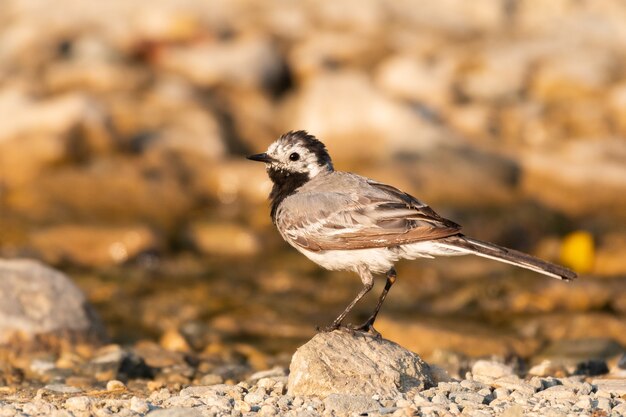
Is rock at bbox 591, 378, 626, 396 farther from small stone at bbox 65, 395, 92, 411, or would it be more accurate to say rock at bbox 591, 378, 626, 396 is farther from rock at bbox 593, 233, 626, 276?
rock at bbox 593, 233, 626, 276

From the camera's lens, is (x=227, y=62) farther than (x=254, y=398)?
Yes

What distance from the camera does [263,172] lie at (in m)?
18.7

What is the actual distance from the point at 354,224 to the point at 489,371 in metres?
1.98

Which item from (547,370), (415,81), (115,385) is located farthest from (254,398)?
(415,81)

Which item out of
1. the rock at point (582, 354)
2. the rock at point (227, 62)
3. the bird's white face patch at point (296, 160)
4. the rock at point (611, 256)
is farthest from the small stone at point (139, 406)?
the rock at point (227, 62)

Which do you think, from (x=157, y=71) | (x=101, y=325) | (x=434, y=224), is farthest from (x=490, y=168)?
(x=434, y=224)

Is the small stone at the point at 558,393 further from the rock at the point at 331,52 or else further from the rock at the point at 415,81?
the rock at the point at 331,52

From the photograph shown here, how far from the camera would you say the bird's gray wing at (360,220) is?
8820 mm

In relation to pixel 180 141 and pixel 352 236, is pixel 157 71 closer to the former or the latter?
pixel 180 141

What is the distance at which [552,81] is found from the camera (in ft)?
73.7

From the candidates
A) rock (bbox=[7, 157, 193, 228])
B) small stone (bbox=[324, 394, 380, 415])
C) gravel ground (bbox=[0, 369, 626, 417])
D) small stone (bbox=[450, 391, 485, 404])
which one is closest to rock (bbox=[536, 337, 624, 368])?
gravel ground (bbox=[0, 369, 626, 417])

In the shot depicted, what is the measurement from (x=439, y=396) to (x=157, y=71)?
14729 mm

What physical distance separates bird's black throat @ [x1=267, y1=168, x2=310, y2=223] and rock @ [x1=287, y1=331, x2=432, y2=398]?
5.36 ft

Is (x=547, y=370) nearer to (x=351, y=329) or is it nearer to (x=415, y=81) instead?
(x=351, y=329)
